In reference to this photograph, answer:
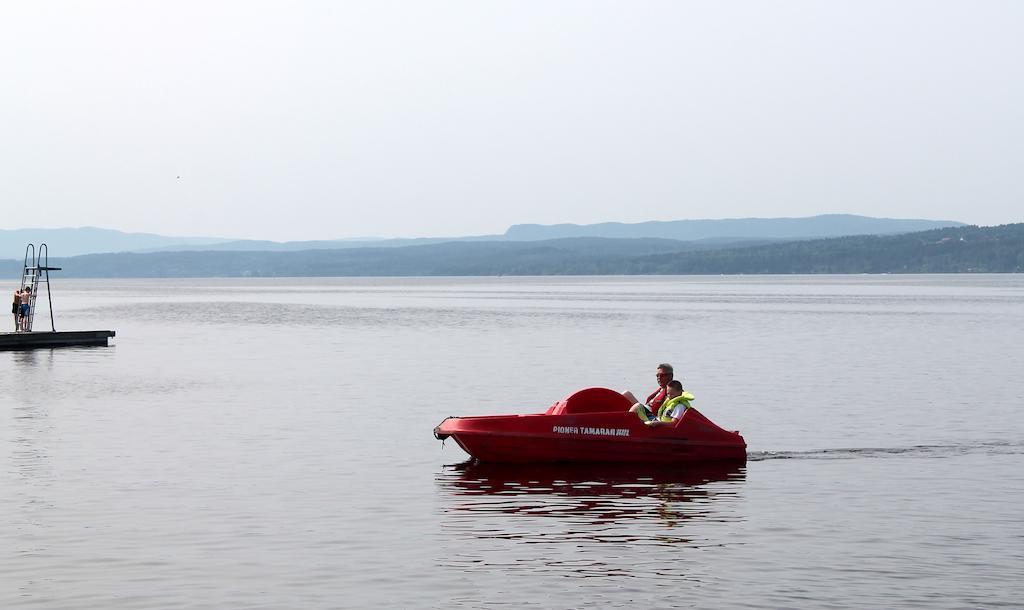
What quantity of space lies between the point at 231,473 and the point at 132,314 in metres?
114

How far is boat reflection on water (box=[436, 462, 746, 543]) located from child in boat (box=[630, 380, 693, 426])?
0.91 m

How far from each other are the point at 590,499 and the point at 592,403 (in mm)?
4181

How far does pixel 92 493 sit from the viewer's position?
24516 mm

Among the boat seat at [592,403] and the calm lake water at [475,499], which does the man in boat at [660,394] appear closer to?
the boat seat at [592,403]

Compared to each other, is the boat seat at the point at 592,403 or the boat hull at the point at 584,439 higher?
the boat seat at the point at 592,403

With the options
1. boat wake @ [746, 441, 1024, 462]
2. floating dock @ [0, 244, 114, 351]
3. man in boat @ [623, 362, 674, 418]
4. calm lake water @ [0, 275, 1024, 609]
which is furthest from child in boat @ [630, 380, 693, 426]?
floating dock @ [0, 244, 114, 351]

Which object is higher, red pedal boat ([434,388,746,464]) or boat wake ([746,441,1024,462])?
red pedal boat ([434,388,746,464])

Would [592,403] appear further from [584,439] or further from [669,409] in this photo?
[669,409]

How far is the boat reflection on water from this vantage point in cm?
2108

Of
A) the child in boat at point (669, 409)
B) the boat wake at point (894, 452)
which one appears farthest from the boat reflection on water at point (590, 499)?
the boat wake at point (894, 452)

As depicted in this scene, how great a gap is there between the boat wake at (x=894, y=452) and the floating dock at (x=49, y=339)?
47645mm

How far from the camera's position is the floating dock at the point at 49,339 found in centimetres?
6825

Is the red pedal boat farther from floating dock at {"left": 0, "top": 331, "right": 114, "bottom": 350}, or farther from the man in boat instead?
floating dock at {"left": 0, "top": 331, "right": 114, "bottom": 350}

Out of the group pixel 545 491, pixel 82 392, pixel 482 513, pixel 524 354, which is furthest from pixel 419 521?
pixel 524 354
